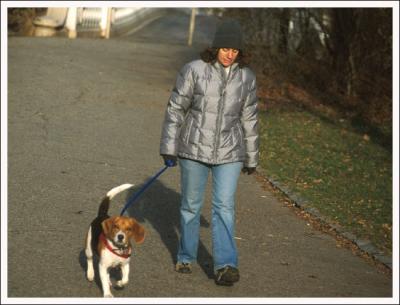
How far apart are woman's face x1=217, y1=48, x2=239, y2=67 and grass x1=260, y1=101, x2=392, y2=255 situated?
2.76m

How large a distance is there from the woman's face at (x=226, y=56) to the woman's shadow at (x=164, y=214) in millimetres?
1750

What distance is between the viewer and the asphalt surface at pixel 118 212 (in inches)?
263

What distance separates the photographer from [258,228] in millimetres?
8750

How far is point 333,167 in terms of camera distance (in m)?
12.5

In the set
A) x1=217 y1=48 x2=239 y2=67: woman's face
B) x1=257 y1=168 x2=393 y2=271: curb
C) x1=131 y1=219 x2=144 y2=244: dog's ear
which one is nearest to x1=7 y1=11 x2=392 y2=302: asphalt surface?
x1=257 y1=168 x2=393 y2=271: curb

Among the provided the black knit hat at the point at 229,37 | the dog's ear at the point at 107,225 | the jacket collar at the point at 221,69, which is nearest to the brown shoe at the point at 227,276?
the dog's ear at the point at 107,225

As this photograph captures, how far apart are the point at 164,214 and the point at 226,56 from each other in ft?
9.51

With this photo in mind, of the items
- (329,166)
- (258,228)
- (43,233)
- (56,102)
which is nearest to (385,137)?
(329,166)

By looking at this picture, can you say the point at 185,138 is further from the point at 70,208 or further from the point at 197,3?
the point at 197,3

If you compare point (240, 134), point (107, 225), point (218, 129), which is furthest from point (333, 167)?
point (107, 225)

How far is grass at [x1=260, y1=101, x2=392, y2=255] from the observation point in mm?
9578

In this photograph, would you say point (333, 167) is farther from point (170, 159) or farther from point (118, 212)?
point (170, 159)

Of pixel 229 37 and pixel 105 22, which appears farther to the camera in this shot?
pixel 105 22

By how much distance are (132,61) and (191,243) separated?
16.7 meters
